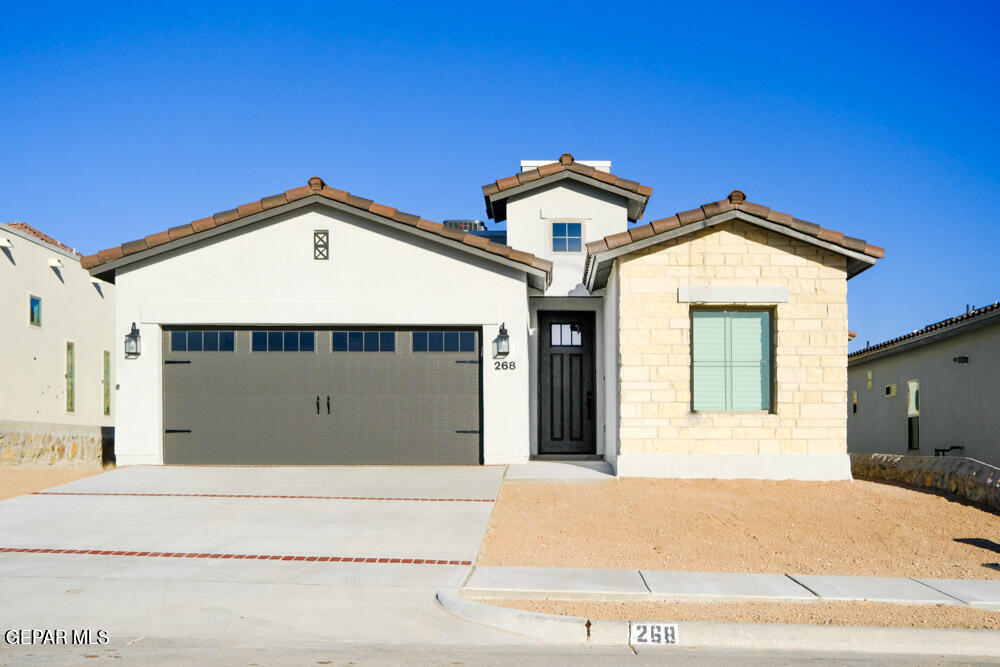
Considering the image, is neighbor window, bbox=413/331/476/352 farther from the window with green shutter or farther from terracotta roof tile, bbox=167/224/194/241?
terracotta roof tile, bbox=167/224/194/241

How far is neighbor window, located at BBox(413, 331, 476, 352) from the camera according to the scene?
14.4 metres

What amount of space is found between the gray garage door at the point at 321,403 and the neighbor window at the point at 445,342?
0.05 ft

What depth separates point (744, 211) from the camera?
42.2 feet

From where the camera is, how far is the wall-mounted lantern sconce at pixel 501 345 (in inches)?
554

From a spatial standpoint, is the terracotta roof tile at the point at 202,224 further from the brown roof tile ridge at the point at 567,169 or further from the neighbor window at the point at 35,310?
the neighbor window at the point at 35,310

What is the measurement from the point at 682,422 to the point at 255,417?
22.6ft

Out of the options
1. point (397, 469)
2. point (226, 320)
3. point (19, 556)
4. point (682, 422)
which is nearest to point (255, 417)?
point (226, 320)

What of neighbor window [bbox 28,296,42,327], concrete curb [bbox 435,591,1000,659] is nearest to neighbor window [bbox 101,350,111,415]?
neighbor window [bbox 28,296,42,327]

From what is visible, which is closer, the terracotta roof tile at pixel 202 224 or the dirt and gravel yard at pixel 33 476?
Answer: the dirt and gravel yard at pixel 33 476

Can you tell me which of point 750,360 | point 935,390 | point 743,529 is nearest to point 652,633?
point 743,529

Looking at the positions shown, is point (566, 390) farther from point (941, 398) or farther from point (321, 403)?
point (941, 398)

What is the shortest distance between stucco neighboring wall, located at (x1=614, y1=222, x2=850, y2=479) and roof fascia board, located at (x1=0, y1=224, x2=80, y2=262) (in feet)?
47.4

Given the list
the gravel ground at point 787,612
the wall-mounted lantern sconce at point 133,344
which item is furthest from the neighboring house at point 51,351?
the gravel ground at point 787,612

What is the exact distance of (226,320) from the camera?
1429cm
